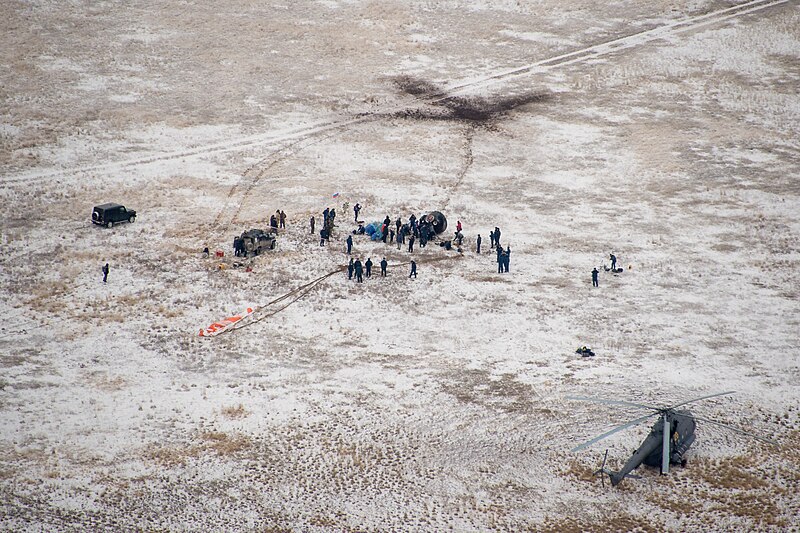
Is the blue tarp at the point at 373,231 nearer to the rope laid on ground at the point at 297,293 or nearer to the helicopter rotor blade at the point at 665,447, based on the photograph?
the rope laid on ground at the point at 297,293

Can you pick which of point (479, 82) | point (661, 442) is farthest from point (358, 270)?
point (479, 82)

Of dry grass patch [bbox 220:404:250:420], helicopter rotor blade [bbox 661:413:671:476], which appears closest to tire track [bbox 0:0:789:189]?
dry grass patch [bbox 220:404:250:420]

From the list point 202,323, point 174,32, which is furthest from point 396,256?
point 174,32

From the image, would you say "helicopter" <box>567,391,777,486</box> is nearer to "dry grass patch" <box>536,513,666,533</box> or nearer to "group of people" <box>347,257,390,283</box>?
"dry grass patch" <box>536,513,666,533</box>

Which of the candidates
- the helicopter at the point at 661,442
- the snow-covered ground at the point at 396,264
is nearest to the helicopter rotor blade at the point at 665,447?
the helicopter at the point at 661,442

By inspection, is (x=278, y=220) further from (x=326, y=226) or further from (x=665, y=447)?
(x=665, y=447)
